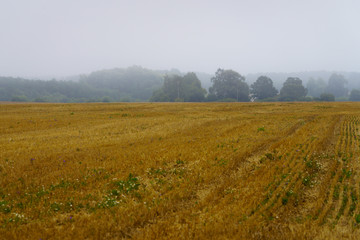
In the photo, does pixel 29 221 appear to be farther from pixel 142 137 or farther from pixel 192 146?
pixel 142 137

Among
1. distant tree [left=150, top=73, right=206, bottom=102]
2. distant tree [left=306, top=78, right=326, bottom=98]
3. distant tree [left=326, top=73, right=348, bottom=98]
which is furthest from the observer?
distant tree [left=306, top=78, right=326, bottom=98]

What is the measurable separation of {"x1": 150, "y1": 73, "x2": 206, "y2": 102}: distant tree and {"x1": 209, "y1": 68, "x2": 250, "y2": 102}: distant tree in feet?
32.8

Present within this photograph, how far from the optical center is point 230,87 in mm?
113062

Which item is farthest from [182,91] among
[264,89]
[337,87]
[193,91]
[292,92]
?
[337,87]

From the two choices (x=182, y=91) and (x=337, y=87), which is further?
(x=337, y=87)

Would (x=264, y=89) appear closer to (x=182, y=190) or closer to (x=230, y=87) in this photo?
(x=230, y=87)

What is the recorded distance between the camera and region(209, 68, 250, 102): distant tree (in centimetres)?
11256

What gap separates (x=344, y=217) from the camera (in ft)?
21.3

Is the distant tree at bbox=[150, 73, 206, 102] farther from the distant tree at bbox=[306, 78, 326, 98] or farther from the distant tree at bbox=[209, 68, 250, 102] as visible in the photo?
the distant tree at bbox=[306, 78, 326, 98]

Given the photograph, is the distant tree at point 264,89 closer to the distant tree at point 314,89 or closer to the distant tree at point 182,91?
the distant tree at point 182,91

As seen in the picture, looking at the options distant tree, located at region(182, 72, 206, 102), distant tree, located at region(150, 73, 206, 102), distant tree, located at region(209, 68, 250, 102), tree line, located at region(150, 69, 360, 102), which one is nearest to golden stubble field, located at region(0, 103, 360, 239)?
distant tree, located at region(182, 72, 206, 102)

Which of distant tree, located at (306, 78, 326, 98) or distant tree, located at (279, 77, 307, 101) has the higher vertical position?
distant tree, located at (306, 78, 326, 98)

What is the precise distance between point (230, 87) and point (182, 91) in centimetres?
2504

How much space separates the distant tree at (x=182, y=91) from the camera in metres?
109
